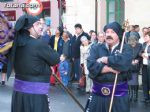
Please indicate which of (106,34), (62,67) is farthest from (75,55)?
(106,34)

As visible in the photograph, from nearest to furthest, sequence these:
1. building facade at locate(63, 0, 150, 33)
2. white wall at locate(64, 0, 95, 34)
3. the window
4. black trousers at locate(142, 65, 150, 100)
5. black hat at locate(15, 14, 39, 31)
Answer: black hat at locate(15, 14, 39, 31) < black trousers at locate(142, 65, 150, 100) < building facade at locate(63, 0, 150, 33) < the window < white wall at locate(64, 0, 95, 34)

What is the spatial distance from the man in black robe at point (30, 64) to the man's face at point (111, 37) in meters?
0.74

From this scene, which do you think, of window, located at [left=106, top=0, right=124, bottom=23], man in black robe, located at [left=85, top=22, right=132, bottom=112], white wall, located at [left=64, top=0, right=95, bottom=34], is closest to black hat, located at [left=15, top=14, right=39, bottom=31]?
man in black robe, located at [left=85, top=22, right=132, bottom=112]

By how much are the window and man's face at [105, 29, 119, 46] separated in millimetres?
14615

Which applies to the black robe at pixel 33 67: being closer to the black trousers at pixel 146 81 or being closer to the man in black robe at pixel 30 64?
the man in black robe at pixel 30 64

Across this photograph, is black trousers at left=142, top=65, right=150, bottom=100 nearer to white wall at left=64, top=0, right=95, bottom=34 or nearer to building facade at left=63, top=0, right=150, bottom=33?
building facade at left=63, top=0, right=150, bottom=33

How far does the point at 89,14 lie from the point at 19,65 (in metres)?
15.6

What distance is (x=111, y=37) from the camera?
279 inches

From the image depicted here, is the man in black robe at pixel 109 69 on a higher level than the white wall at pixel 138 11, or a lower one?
lower

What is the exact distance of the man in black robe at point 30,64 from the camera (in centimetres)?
686

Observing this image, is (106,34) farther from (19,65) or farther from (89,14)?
(89,14)

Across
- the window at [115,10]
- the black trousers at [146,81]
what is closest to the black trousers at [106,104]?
the black trousers at [146,81]

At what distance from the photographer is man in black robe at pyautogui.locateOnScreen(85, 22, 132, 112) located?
6.98 m

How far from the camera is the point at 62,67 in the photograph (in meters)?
16.0
